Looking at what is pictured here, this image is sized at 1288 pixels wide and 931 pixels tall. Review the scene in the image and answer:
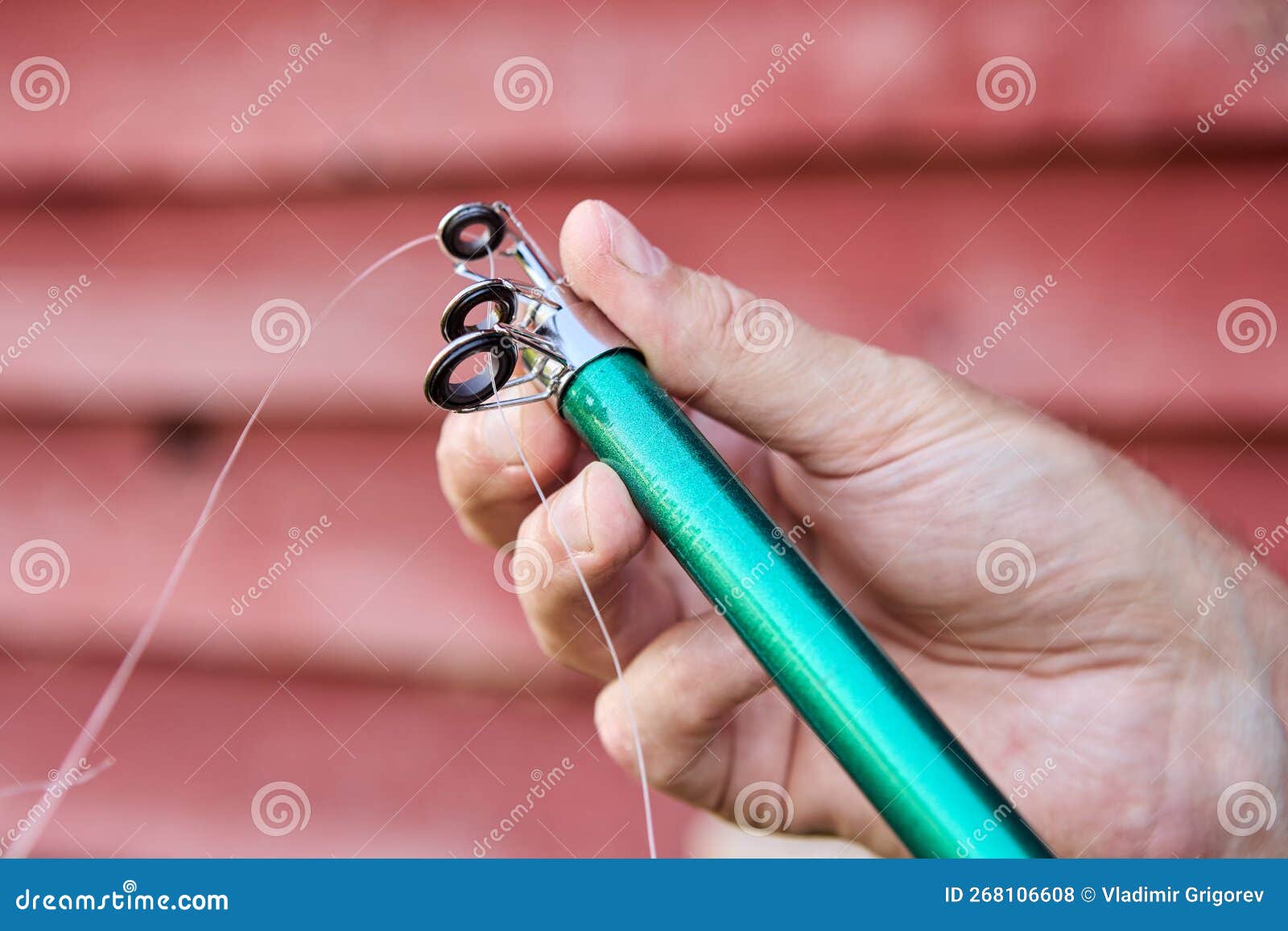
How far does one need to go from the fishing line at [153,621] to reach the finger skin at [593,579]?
392 mm

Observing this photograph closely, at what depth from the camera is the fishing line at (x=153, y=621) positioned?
113 cm

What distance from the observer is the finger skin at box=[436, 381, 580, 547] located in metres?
0.86

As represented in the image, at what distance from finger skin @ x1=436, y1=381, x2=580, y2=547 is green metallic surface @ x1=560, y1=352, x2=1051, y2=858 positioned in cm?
17

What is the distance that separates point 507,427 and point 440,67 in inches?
19.4

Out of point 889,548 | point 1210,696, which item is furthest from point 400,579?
point 1210,696

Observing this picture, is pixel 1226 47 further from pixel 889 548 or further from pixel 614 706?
pixel 614 706

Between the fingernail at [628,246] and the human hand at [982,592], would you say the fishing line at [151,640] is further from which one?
the fingernail at [628,246]

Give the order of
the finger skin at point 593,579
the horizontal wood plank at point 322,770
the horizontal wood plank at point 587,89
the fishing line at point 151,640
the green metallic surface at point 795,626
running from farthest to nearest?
the horizontal wood plank at point 322,770, the fishing line at point 151,640, the horizontal wood plank at point 587,89, the finger skin at point 593,579, the green metallic surface at point 795,626

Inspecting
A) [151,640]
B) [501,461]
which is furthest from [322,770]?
[501,461]

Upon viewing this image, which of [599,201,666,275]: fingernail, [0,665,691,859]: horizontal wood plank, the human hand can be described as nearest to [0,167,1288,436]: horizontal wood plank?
the human hand

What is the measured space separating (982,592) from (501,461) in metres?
0.49

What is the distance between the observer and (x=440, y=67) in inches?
42.1

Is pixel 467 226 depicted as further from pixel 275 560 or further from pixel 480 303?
pixel 275 560

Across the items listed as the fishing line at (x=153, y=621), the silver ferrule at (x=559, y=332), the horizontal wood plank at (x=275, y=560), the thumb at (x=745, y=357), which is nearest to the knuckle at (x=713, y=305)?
the thumb at (x=745, y=357)
